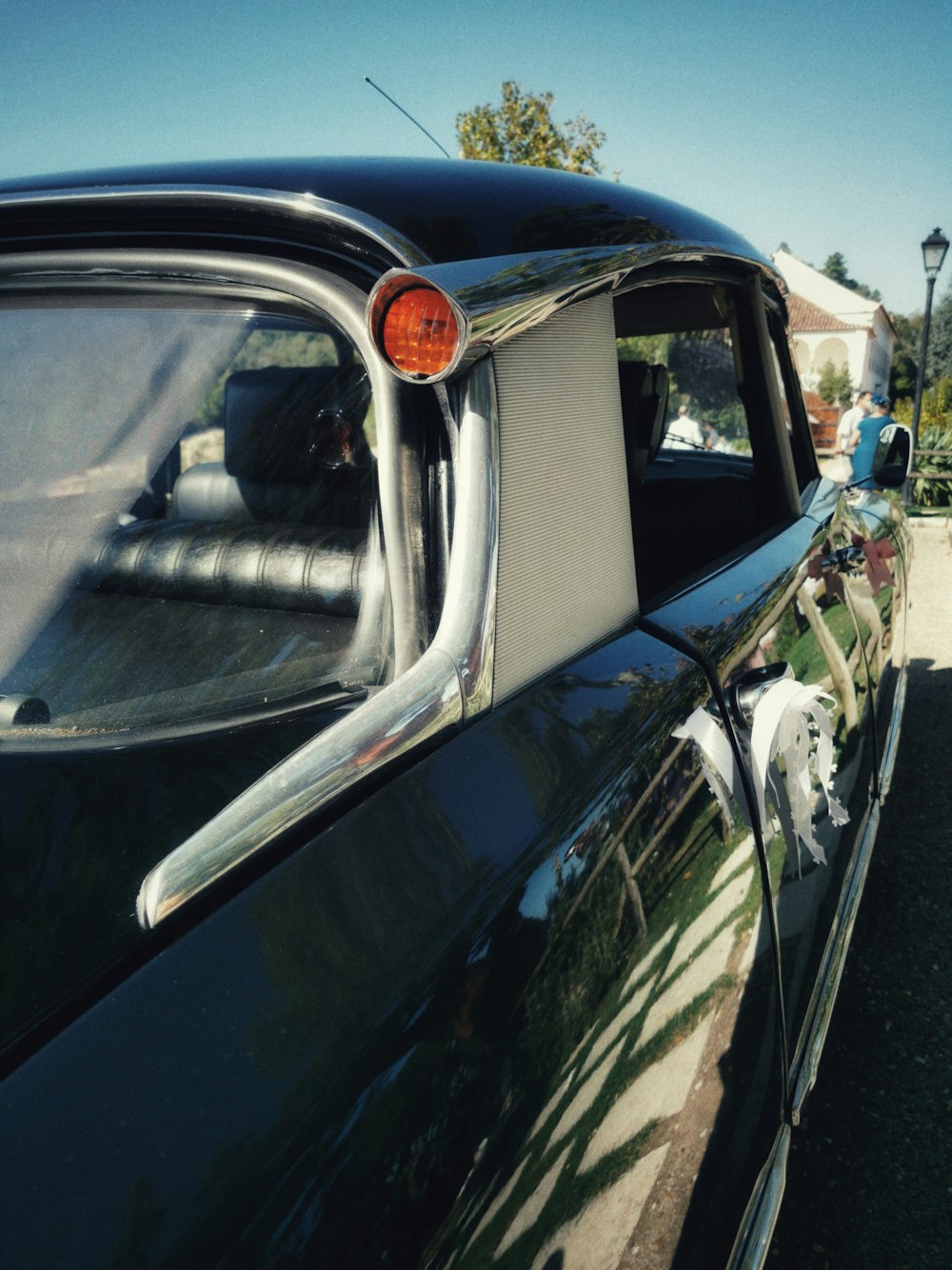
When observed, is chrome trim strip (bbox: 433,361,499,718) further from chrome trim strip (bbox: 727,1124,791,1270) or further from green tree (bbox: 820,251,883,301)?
green tree (bbox: 820,251,883,301)

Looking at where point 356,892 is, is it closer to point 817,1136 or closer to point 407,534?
point 407,534

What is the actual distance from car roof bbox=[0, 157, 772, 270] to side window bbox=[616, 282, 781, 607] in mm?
482

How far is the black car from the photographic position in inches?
29.5

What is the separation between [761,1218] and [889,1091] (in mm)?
1328

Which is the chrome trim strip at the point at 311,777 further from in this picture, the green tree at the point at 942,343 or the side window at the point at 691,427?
the green tree at the point at 942,343

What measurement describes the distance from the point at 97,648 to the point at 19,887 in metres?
0.45

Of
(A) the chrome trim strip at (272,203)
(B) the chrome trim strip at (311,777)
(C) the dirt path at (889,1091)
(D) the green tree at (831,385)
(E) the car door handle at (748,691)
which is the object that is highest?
(D) the green tree at (831,385)

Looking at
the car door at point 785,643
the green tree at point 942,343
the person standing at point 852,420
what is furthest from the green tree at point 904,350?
the car door at point 785,643

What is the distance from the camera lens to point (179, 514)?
4.78 feet

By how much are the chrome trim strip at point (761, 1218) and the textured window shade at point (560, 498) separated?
2.76 ft

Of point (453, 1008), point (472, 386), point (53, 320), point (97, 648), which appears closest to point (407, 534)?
point (472, 386)

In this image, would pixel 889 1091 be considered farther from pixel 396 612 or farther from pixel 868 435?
pixel 868 435

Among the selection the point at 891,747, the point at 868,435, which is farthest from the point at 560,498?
the point at 868,435

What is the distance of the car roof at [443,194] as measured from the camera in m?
1.28
